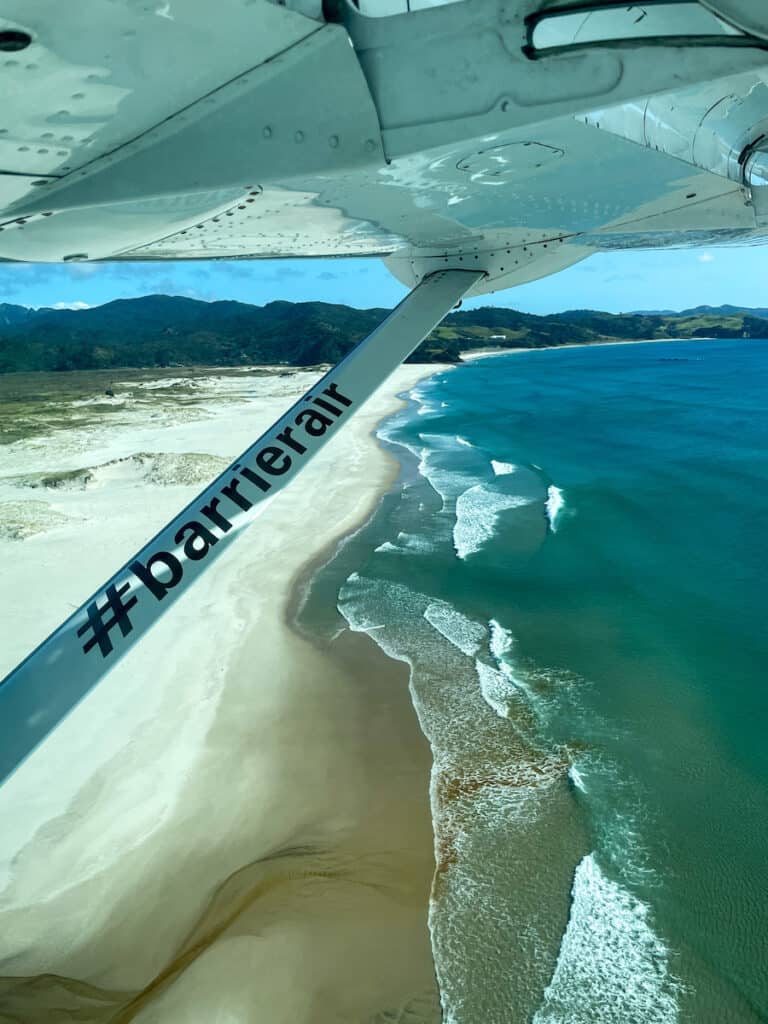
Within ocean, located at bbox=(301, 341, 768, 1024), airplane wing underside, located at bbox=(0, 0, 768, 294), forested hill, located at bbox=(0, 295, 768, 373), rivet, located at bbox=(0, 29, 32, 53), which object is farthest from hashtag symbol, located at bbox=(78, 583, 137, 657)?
forested hill, located at bbox=(0, 295, 768, 373)

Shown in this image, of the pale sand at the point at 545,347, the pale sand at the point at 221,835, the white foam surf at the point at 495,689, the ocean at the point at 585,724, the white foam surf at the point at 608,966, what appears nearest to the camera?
the white foam surf at the point at 608,966

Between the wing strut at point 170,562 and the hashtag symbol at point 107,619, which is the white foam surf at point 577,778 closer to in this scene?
the wing strut at point 170,562

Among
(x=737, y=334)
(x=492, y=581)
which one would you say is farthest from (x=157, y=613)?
(x=737, y=334)

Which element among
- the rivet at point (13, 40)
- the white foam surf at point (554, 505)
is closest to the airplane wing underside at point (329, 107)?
the rivet at point (13, 40)

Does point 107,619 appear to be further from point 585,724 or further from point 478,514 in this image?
point 478,514

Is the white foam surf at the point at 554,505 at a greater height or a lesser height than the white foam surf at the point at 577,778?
lesser

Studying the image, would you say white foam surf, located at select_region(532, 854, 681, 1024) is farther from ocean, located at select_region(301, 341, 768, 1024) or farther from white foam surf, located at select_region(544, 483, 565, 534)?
white foam surf, located at select_region(544, 483, 565, 534)

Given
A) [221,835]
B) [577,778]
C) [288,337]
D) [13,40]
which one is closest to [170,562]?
[13,40]
